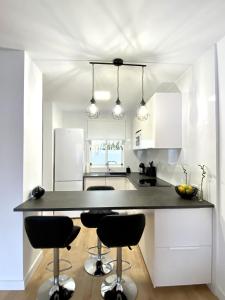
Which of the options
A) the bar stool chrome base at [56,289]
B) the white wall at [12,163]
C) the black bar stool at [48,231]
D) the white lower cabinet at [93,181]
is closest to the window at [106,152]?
the white lower cabinet at [93,181]

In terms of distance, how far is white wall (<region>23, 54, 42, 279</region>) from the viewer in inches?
87.1

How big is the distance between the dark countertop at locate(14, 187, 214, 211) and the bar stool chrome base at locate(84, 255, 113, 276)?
0.88 m

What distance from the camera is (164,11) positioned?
156 centimetres

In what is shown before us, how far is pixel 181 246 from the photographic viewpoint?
2.10 meters

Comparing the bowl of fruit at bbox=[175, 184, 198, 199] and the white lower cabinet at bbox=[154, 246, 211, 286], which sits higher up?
the bowl of fruit at bbox=[175, 184, 198, 199]

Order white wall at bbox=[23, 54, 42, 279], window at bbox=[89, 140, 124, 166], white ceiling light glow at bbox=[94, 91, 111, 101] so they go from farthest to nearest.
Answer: window at bbox=[89, 140, 124, 166]
white ceiling light glow at bbox=[94, 91, 111, 101]
white wall at bbox=[23, 54, 42, 279]

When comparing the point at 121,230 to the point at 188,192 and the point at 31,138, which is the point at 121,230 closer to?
the point at 188,192

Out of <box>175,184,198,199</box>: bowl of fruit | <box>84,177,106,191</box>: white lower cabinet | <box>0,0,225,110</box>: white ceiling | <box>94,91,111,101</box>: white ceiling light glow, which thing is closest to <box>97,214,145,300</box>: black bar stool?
<box>175,184,198,199</box>: bowl of fruit

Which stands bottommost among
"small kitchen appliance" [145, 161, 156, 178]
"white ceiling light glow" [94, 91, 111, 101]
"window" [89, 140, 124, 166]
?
"small kitchen appliance" [145, 161, 156, 178]

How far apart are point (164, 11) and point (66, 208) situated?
1889 millimetres

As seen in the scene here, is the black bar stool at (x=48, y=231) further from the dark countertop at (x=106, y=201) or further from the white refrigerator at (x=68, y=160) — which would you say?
the white refrigerator at (x=68, y=160)

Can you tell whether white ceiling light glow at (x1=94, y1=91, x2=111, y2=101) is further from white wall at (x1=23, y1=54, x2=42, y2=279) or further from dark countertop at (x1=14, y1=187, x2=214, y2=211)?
dark countertop at (x1=14, y1=187, x2=214, y2=211)

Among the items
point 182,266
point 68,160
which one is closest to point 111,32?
point 182,266

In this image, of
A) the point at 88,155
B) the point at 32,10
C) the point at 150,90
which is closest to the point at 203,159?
the point at 150,90
